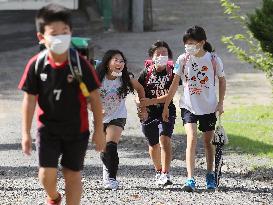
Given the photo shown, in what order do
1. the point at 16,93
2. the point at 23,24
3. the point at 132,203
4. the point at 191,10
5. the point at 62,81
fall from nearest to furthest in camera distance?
the point at 62,81 → the point at 132,203 → the point at 16,93 → the point at 23,24 → the point at 191,10

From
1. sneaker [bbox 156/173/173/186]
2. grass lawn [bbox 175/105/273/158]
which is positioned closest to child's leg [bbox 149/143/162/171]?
sneaker [bbox 156/173/173/186]

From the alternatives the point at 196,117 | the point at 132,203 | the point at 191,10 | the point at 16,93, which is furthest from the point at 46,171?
the point at 191,10

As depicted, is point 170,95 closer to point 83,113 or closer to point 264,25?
point 264,25

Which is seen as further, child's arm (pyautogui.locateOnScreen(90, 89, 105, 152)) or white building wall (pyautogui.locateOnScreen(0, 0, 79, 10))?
white building wall (pyautogui.locateOnScreen(0, 0, 79, 10))

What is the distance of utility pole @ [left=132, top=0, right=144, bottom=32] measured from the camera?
28.7 m

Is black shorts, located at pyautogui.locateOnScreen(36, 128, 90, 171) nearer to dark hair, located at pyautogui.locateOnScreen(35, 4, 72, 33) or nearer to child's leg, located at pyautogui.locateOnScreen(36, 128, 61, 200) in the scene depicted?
child's leg, located at pyautogui.locateOnScreen(36, 128, 61, 200)

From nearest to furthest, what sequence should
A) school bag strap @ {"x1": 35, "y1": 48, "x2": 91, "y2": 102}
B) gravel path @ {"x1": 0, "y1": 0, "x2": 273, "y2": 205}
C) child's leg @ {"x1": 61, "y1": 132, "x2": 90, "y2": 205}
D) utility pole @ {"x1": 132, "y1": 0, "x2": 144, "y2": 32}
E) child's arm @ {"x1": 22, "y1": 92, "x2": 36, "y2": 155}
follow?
school bag strap @ {"x1": 35, "y1": 48, "x2": 91, "y2": 102}
child's arm @ {"x1": 22, "y1": 92, "x2": 36, "y2": 155}
child's leg @ {"x1": 61, "y1": 132, "x2": 90, "y2": 205}
gravel path @ {"x1": 0, "y1": 0, "x2": 273, "y2": 205}
utility pole @ {"x1": 132, "y1": 0, "x2": 144, "y2": 32}

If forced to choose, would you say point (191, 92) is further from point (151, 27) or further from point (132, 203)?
point (151, 27)

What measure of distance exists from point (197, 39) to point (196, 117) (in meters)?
0.76

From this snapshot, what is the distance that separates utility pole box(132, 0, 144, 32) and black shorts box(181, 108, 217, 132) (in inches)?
788

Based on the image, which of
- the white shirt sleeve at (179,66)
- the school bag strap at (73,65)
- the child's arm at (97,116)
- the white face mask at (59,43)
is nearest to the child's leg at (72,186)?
the child's arm at (97,116)

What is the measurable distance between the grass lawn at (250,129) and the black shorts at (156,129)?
2049 mm

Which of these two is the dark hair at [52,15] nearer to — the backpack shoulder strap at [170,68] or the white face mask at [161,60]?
the white face mask at [161,60]

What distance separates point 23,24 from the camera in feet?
99.0
